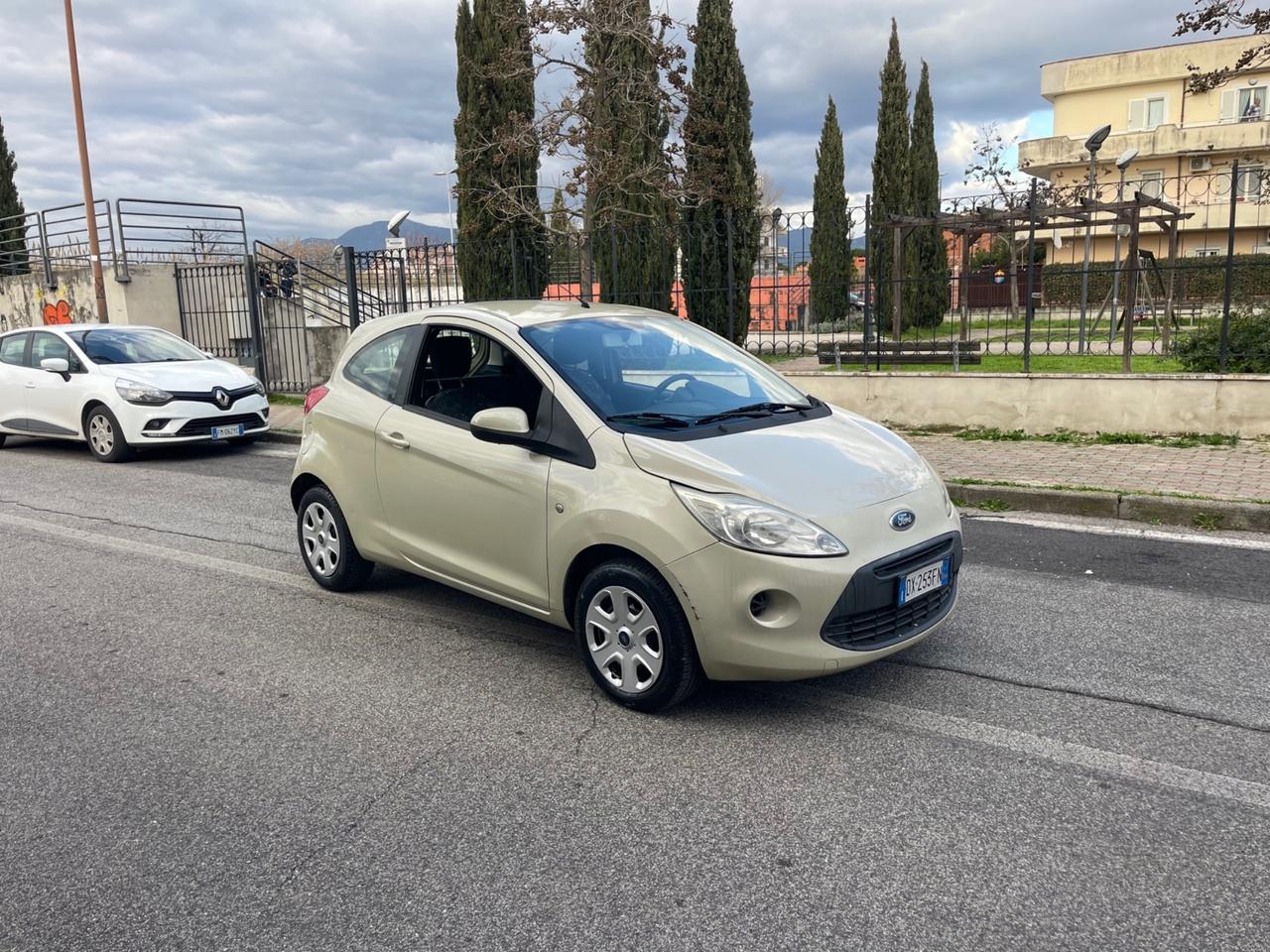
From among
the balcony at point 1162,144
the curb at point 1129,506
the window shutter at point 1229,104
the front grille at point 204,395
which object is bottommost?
the curb at point 1129,506

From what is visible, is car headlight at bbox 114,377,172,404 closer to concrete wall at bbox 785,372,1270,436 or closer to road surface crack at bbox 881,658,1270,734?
concrete wall at bbox 785,372,1270,436

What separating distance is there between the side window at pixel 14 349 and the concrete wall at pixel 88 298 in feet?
17.7

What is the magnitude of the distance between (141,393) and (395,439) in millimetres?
7128

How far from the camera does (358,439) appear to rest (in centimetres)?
518

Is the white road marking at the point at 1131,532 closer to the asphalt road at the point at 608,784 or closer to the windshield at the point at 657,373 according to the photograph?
the asphalt road at the point at 608,784

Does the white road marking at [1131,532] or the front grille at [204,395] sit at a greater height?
the front grille at [204,395]

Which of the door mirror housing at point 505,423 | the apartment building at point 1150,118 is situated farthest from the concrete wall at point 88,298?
the apartment building at point 1150,118

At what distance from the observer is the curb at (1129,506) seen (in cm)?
682

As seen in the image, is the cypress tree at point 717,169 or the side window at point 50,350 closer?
the side window at point 50,350

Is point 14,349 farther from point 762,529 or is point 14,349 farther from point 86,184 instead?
point 762,529

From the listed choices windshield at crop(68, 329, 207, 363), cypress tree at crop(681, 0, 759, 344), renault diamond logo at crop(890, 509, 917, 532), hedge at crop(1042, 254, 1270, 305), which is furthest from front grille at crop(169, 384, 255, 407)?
hedge at crop(1042, 254, 1270, 305)

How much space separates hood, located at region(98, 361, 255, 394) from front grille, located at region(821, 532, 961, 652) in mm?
9345

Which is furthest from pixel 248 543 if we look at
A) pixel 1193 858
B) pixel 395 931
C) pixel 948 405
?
pixel 948 405

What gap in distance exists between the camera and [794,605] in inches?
141
